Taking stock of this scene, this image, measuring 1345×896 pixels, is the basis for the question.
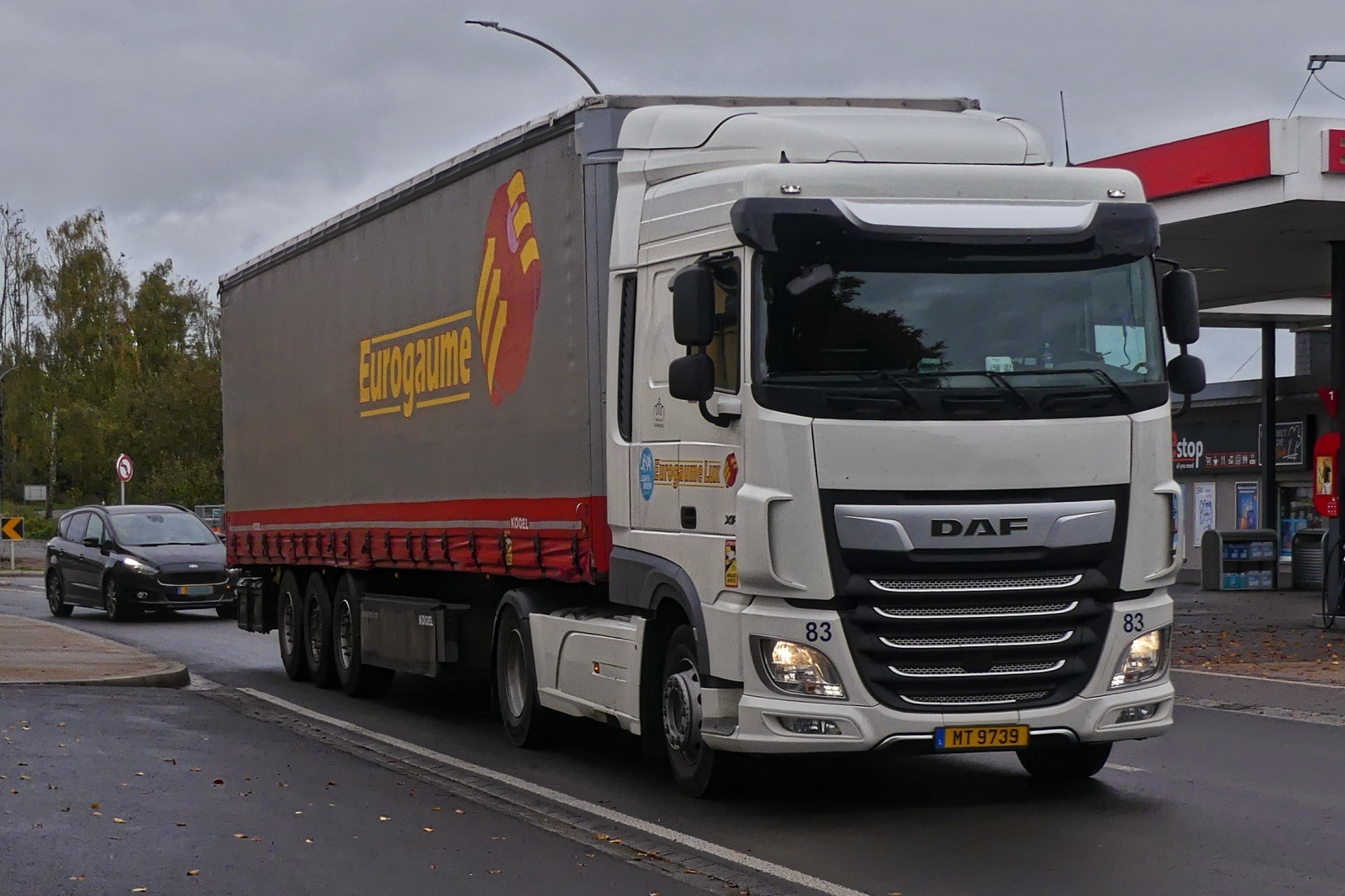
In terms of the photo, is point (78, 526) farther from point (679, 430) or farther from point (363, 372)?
point (679, 430)

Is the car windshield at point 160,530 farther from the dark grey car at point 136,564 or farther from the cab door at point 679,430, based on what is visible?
the cab door at point 679,430

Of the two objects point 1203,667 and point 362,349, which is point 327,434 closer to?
point 362,349

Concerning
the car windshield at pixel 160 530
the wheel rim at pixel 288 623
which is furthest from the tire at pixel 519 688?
the car windshield at pixel 160 530

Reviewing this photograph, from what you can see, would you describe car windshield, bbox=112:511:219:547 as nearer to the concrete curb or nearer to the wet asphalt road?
the concrete curb

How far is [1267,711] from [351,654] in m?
7.21

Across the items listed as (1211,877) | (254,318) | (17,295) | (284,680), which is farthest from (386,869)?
(17,295)

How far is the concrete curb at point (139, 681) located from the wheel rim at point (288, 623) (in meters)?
0.93

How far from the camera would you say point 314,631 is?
17.0 m

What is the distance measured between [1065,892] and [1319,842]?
5.87 ft

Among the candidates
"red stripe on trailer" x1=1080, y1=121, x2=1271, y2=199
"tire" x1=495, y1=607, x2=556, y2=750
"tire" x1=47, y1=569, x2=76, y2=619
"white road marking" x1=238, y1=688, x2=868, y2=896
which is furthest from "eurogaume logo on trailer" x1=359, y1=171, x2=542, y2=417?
"tire" x1=47, y1=569, x2=76, y2=619

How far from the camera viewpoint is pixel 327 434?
53.3 feet

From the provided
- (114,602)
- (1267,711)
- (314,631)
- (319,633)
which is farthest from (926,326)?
(114,602)

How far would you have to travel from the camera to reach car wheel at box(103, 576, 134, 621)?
1079 inches

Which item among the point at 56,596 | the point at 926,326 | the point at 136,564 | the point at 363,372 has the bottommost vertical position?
the point at 56,596
